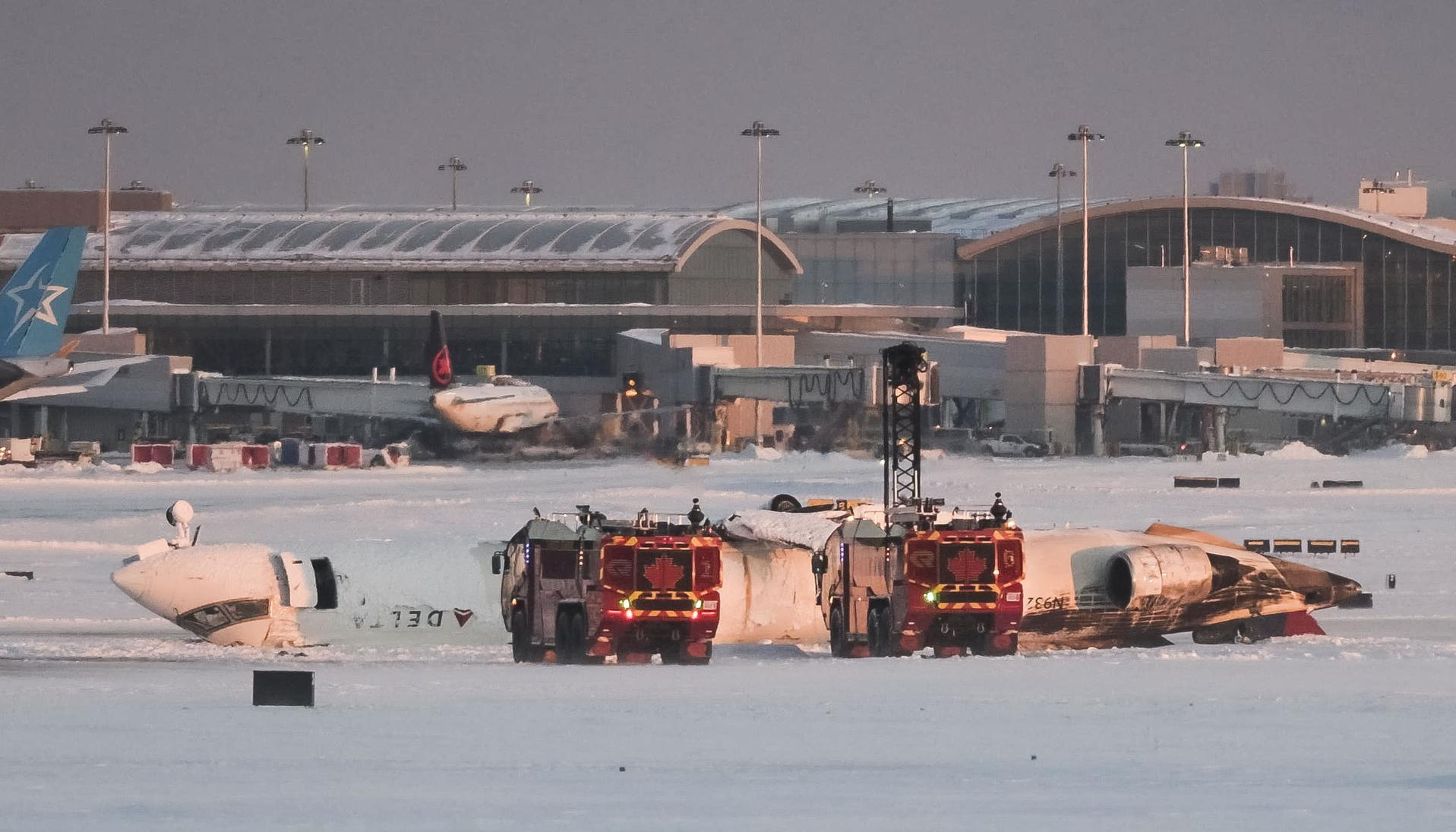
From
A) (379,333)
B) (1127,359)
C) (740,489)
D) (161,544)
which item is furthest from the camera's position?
(379,333)

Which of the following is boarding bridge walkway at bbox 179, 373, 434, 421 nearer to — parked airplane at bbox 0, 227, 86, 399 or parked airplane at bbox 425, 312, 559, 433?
parked airplane at bbox 425, 312, 559, 433

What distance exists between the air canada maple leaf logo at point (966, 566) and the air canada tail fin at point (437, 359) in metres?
72.4

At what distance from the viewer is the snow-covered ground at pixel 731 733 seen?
2228 centimetres

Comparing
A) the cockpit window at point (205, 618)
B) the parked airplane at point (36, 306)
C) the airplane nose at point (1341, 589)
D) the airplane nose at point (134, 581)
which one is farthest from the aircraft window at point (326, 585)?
the parked airplane at point (36, 306)

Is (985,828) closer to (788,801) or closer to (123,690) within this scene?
(788,801)

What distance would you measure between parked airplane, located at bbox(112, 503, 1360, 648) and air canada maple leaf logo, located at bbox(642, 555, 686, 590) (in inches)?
120

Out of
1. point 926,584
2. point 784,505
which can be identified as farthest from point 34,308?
point 926,584

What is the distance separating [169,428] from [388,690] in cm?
9778

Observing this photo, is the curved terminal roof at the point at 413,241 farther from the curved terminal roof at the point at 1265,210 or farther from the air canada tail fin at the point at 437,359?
the air canada tail fin at the point at 437,359

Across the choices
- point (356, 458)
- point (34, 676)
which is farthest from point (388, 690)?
point (356, 458)

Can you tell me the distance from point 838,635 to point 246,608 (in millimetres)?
11060

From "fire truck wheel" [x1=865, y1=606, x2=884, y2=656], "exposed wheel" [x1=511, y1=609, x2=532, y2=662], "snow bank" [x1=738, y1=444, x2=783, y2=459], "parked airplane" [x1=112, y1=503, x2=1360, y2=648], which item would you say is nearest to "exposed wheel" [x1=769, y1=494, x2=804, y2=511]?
"parked airplane" [x1=112, y1=503, x2=1360, y2=648]

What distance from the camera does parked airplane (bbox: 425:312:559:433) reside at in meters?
104

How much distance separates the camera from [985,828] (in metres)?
21.2
